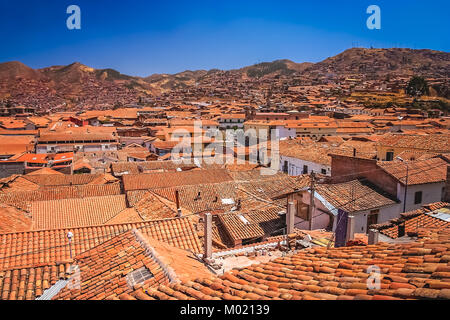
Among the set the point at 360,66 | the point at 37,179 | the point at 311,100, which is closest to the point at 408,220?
the point at 37,179

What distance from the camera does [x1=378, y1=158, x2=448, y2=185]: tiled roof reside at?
38.1 ft

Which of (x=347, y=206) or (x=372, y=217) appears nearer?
(x=347, y=206)

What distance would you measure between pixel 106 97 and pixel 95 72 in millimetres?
54075

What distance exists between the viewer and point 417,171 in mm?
12180

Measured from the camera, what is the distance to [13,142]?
38.4m

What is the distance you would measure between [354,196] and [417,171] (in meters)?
3.00

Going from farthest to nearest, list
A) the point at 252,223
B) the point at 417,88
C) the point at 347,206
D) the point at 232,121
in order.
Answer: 1. the point at 417,88
2. the point at 232,121
3. the point at 252,223
4. the point at 347,206

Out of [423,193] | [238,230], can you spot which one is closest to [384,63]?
[423,193]

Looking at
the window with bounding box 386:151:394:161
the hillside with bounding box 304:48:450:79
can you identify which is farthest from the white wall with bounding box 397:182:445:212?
the hillside with bounding box 304:48:450:79

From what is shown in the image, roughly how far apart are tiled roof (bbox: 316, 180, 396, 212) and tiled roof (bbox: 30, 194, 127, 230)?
28.4ft

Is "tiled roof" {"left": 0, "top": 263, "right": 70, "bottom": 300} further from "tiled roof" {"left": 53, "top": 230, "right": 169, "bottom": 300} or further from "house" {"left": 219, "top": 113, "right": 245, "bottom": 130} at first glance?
"house" {"left": 219, "top": 113, "right": 245, "bottom": 130}

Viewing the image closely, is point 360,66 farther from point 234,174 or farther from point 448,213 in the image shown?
point 448,213

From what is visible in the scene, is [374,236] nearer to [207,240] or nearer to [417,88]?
[207,240]

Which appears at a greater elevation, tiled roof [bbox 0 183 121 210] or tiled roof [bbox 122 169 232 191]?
tiled roof [bbox 122 169 232 191]
